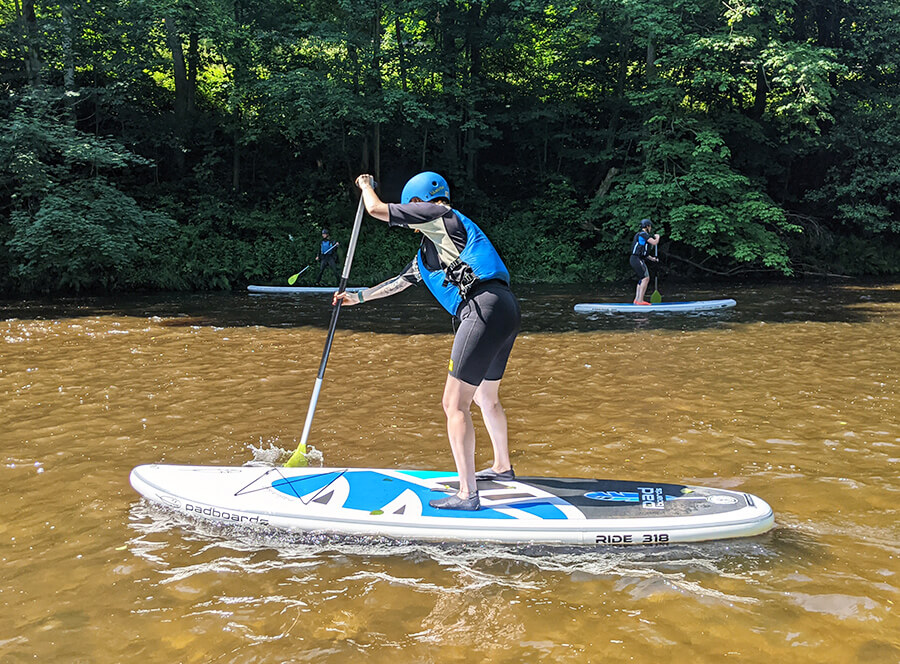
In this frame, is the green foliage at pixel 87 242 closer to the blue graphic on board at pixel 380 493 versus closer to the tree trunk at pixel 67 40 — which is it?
the tree trunk at pixel 67 40

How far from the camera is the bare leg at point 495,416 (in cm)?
424

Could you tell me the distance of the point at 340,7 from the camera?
1991 centimetres

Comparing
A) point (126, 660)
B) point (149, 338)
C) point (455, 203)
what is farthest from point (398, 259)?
point (126, 660)

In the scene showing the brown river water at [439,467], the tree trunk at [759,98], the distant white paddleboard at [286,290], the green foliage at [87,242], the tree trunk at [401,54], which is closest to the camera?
the brown river water at [439,467]

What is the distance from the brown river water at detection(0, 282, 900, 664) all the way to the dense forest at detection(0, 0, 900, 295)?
26.5 ft

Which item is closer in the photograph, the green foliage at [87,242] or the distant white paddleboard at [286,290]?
the green foliage at [87,242]

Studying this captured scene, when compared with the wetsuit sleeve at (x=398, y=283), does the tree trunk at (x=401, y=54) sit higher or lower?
higher

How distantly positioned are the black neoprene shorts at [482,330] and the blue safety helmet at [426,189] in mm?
633

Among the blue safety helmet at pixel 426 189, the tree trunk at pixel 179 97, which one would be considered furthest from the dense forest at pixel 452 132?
the blue safety helmet at pixel 426 189

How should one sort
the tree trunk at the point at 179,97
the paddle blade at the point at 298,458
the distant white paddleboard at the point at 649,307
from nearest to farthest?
the paddle blade at the point at 298,458 < the distant white paddleboard at the point at 649,307 < the tree trunk at the point at 179,97

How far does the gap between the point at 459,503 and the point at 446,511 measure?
100 millimetres

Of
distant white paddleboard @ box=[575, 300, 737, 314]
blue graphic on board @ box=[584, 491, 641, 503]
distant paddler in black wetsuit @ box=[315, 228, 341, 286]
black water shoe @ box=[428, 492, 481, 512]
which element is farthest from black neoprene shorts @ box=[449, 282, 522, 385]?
distant paddler in black wetsuit @ box=[315, 228, 341, 286]

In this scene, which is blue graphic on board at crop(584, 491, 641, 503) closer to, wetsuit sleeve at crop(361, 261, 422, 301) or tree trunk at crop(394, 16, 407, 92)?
wetsuit sleeve at crop(361, 261, 422, 301)

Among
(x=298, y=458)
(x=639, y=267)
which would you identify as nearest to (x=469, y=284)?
(x=298, y=458)
